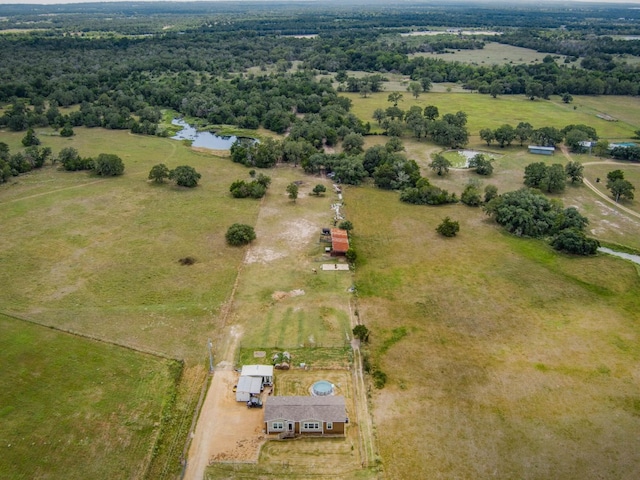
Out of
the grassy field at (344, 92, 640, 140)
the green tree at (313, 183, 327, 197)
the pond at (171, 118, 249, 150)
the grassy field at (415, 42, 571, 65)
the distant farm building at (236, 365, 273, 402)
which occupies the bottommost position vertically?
the pond at (171, 118, 249, 150)

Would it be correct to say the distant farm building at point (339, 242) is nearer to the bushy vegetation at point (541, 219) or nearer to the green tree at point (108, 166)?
the bushy vegetation at point (541, 219)

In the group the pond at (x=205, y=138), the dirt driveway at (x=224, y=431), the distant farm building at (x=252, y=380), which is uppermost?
the distant farm building at (x=252, y=380)

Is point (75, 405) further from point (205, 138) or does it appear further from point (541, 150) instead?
point (541, 150)

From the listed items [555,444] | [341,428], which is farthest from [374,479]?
[555,444]

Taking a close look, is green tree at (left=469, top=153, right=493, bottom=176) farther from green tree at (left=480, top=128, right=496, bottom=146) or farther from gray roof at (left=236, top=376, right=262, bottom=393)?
gray roof at (left=236, top=376, right=262, bottom=393)

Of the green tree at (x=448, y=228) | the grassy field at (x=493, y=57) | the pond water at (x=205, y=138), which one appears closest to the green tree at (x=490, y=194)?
the green tree at (x=448, y=228)

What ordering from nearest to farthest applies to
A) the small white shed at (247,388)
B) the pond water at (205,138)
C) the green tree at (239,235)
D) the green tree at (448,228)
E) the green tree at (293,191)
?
the small white shed at (247,388) < the green tree at (239,235) < the green tree at (448,228) < the green tree at (293,191) < the pond water at (205,138)

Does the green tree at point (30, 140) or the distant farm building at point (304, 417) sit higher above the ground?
the distant farm building at point (304, 417)

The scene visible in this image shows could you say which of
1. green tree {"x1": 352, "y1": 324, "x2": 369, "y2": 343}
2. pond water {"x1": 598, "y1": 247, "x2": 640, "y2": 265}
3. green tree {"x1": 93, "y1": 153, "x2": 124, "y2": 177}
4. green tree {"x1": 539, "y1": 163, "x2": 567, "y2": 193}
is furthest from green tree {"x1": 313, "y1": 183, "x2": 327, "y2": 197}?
pond water {"x1": 598, "y1": 247, "x2": 640, "y2": 265}

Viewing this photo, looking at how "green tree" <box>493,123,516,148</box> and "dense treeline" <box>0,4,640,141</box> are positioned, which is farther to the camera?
"dense treeline" <box>0,4,640,141</box>
